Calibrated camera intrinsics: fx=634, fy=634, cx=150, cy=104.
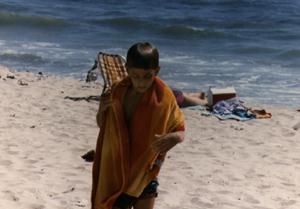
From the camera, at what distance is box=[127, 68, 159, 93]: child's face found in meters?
2.98

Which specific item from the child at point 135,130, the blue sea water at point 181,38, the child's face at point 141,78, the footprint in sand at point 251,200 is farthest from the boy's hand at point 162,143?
the blue sea water at point 181,38

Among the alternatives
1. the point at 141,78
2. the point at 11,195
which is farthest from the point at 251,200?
the point at 141,78

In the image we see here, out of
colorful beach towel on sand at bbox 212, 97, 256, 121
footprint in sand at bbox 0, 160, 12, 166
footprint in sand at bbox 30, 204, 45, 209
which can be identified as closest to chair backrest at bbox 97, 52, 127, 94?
colorful beach towel on sand at bbox 212, 97, 256, 121

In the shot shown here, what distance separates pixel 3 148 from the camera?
6.52m

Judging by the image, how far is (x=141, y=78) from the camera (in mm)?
2990

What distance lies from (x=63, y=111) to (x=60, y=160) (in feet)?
8.67

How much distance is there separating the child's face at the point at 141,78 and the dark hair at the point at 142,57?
19 mm

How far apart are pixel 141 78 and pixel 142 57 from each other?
0.34ft

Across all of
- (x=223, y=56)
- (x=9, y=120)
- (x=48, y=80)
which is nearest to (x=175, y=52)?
(x=223, y=56)

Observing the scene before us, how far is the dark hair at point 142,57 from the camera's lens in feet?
9.71

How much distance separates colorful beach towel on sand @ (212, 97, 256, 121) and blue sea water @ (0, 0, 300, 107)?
186 centimetres

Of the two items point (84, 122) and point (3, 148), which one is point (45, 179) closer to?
point (3, 148)

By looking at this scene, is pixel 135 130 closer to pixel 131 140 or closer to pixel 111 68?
pixel 131 140

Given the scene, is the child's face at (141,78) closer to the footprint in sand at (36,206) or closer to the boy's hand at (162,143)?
the boy's hand at (162,143)
